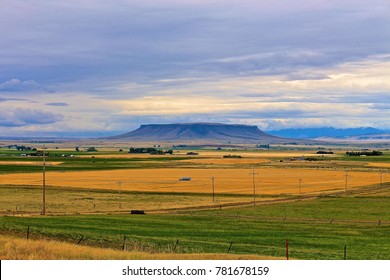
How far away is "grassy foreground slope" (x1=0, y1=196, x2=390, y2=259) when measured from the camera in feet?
128

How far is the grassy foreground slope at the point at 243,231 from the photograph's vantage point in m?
39.0

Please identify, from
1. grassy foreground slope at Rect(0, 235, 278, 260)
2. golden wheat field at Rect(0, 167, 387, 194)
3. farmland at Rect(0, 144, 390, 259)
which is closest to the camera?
grassy foreground slope at Rect(0, 235, 278, 260)

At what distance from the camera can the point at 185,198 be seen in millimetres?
96625

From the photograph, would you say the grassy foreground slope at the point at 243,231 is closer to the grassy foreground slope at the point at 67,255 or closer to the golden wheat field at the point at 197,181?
the grassy foreground slope at the point at 67,255

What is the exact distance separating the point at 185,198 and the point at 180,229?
4337 centimetres

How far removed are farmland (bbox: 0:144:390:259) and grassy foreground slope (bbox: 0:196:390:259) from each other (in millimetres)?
80

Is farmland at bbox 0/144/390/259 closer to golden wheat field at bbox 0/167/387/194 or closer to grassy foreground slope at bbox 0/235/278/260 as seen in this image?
golden wheat field at bbox 0/167/387/194

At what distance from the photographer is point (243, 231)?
53.3 metres

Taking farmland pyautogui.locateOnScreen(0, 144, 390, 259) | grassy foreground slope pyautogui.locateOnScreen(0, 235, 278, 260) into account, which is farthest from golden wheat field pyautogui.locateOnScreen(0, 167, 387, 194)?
grassy foreground slope pyautogui.locateOnScreen(0, 235, 278, 260)

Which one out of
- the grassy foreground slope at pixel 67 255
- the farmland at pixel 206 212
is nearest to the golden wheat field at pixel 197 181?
the farmland at pixel 206 212

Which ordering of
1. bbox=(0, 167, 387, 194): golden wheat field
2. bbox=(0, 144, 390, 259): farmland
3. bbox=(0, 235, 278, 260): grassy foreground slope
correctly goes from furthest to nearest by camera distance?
1. bbox=(0, 167, 387, 194): golden wheat field
2. bbox=(0, 144, 390, 259): farmland
3. bbox=(0, 235, 278, 260): grassy foreground slope

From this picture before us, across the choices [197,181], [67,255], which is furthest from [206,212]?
[197,181]

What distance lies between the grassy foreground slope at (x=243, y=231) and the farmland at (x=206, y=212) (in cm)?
8

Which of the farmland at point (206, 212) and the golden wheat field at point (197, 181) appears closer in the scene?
the farmland at point (206, 212)
